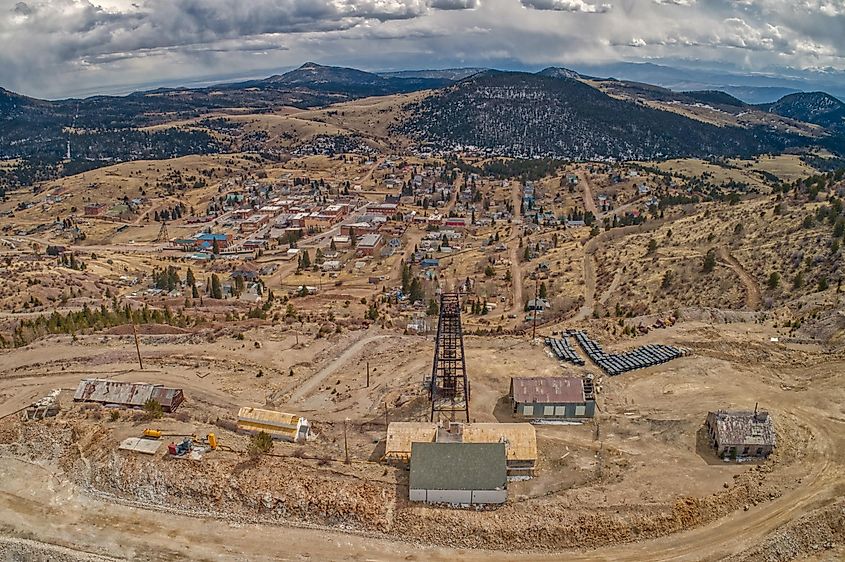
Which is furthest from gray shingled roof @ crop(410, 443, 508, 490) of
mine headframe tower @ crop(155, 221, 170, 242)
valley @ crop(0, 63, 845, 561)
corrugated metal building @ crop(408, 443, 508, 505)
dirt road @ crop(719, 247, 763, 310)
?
mine headframe tower @ crop(155, 221, 170, 242)

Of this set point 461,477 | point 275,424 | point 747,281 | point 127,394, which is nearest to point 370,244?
point 747,281

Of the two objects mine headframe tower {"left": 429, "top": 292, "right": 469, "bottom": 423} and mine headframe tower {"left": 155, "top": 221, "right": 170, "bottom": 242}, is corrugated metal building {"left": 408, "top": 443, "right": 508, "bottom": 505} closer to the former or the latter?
mine headframe tower {"left": 429, "top": 292, "right": 469, "bottom": 423}

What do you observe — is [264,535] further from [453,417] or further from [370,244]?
[370,244]

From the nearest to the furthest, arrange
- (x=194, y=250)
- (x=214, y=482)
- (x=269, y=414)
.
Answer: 1. (x=214, y=482)
2. (x=269, y=414)
3. (x=194, y=250)

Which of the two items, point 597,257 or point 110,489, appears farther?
point 597,257

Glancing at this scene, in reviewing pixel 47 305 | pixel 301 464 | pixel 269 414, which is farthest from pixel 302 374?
pixel 47 305

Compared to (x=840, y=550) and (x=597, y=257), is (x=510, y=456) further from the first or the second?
(x=597, y=257)

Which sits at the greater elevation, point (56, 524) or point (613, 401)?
point (613, 401)

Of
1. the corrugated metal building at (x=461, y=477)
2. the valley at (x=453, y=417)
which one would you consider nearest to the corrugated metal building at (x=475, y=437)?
the valley at (x=453, y=417)
